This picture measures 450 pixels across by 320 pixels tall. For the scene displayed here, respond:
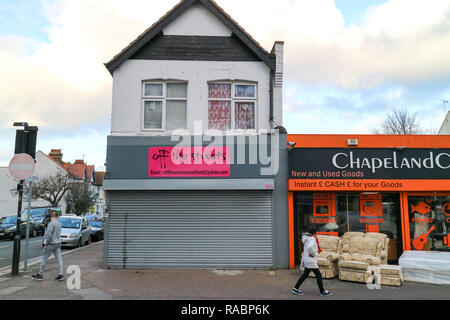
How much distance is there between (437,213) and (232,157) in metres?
7.10

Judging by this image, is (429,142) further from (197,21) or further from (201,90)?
(197,21)

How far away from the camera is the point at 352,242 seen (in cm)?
1048

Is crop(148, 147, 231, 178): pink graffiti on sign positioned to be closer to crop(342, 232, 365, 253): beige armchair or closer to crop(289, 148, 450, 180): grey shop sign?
crop(289, 148, 450, 180): grey shop sign

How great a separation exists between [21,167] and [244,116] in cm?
717

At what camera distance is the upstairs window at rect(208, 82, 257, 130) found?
1228cm

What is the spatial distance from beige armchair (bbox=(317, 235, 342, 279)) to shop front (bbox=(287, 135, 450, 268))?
1101 mm

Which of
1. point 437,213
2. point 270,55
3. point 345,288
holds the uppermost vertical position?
point 270,55

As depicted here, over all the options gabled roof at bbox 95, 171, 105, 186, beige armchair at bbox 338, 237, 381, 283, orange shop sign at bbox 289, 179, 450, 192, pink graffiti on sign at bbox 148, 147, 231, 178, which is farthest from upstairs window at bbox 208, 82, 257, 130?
gabled roof at bbox 95, 171, 105, 186

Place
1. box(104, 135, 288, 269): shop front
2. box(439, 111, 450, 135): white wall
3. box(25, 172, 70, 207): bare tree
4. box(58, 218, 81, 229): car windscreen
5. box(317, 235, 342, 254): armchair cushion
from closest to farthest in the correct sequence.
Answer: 1. box(317, 235, 342, 254): armchair cushion
2. box(104, 135, 288, 269): shop front
3. box(58, 218, 81, 229): car windscreen
4. box(439, 111, 450, 135): white wall
5. box(25, 172, 70, 207): bare tree

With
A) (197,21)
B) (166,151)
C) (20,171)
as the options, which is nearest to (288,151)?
(166,151)

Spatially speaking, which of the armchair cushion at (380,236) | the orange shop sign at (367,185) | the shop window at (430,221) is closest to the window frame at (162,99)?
the orange shop sign at (367,185)

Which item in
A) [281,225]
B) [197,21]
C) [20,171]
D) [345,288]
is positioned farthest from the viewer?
[197,21]

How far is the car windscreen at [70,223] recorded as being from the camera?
1909 cm

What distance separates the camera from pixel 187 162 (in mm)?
11594
